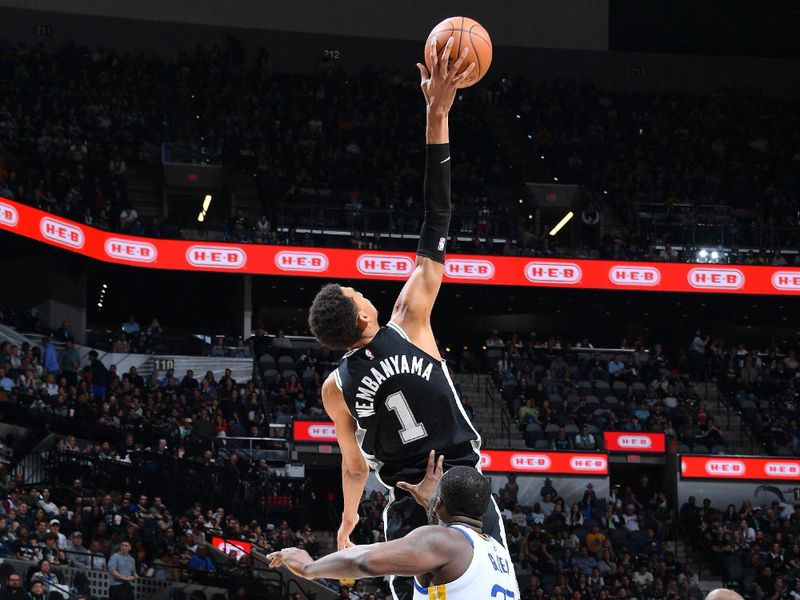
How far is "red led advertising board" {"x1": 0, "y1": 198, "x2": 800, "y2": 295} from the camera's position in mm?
28453

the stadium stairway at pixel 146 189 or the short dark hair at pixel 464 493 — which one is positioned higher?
the stadium stairway at pixel 146 189

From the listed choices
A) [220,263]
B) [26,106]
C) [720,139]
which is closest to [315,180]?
[220,263]

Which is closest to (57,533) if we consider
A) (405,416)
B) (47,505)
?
(47,505)

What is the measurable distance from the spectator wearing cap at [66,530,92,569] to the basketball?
11076 millimetres

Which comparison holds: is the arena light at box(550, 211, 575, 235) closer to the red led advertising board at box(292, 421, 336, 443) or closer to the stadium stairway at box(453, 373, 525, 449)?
the stadium stairway at box(453, 373, 525, 449)

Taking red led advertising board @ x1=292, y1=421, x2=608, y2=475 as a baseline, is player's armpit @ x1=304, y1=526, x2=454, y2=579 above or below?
below

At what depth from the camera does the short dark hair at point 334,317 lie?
480 cm

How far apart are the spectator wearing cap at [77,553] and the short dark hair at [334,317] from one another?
35.9ft

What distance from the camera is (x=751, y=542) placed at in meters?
24.8

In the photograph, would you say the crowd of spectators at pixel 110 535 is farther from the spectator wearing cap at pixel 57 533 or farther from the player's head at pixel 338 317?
the player's head at pixel 338 317

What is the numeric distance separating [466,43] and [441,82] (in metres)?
0.34

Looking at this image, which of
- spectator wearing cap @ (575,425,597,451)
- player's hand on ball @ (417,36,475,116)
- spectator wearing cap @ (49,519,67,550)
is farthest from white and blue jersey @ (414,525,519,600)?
spectator wearing cap @ (575,425,597,451)

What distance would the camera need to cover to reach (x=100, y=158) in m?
30.6

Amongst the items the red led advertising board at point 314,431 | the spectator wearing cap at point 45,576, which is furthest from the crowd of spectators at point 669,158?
the spectator wearing cap at point 45,576
